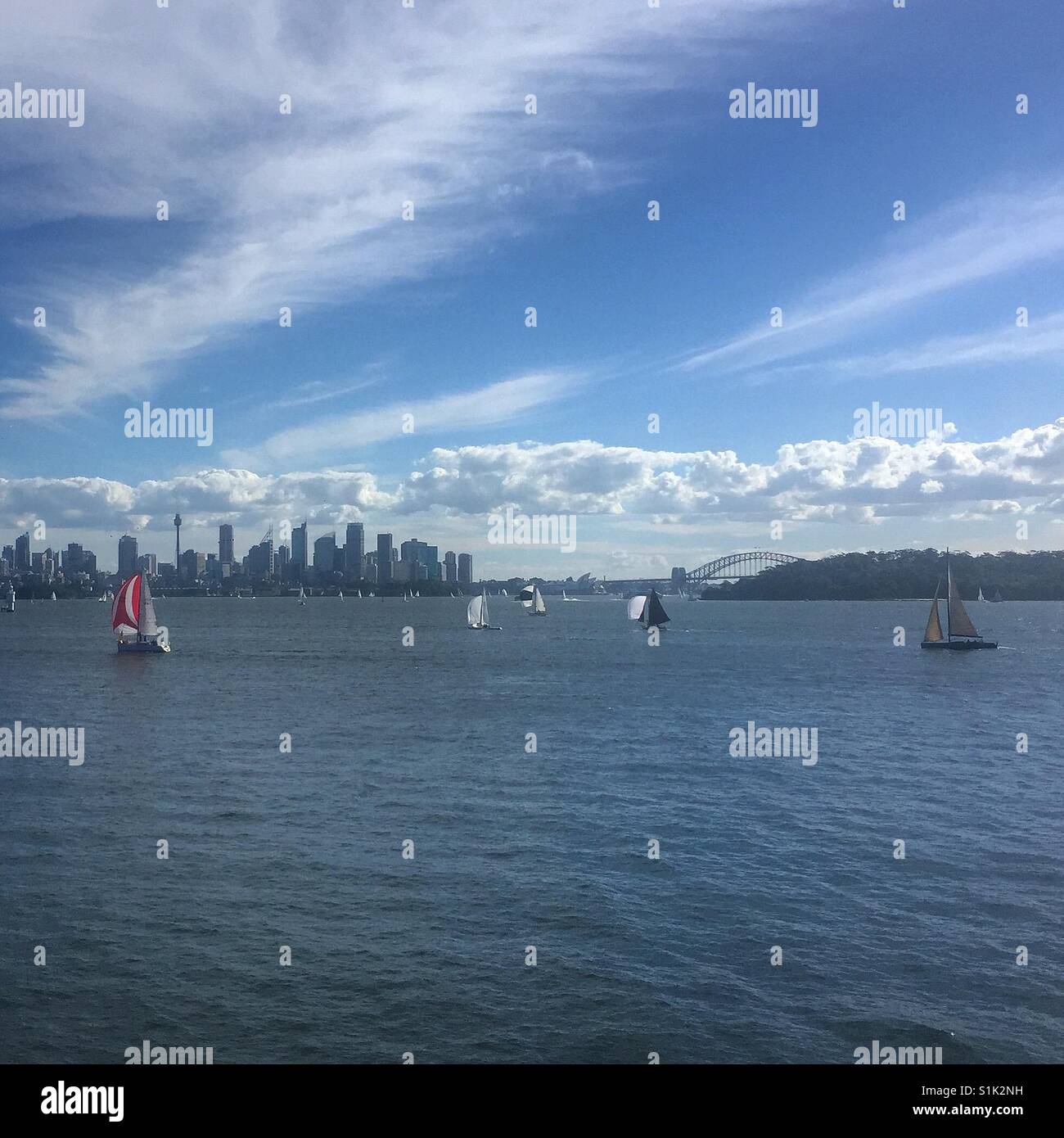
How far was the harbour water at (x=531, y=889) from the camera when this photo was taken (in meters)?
18.8

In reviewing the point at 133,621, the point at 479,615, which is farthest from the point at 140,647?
the point at 479,615

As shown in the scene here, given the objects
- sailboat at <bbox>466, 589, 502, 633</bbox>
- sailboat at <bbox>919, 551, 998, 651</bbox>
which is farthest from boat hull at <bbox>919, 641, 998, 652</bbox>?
sailboat at <bbox>466, 589, 502, 633</bbox>

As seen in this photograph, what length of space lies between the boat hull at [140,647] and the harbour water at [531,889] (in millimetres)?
48159

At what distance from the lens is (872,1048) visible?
18016 millimetres

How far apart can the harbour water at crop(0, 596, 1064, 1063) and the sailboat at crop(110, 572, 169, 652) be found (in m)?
48.2

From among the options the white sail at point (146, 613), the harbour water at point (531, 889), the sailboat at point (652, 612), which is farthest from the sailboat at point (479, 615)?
the harbour water at point (531, 889)

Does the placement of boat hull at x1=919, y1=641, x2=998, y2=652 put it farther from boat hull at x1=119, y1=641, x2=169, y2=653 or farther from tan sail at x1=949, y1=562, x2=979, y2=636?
boat hull at x1=119, y1=641, x2=169, y2=653

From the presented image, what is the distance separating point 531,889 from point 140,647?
9149cm

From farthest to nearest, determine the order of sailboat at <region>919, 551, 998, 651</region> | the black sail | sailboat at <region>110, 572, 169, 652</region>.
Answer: the black sail, sailboat at <region>919, 551, 998, 651</region>, sailboat at <region>110, 572, 169, 652</region>

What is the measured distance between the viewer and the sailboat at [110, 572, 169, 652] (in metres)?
107

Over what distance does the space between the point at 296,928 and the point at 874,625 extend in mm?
180372

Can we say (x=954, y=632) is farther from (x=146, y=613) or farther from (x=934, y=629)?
(x=146, y=613)
